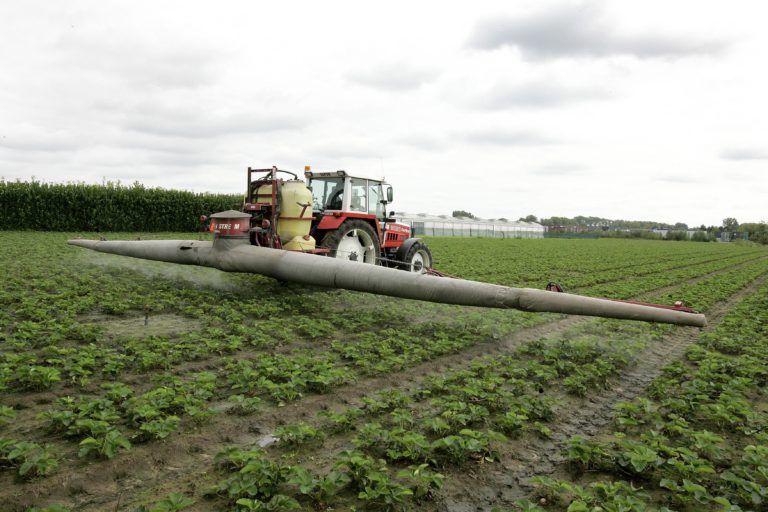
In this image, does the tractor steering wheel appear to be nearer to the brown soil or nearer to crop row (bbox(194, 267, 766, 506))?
the brown soil

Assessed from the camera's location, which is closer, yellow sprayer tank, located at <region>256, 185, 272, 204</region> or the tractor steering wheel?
yellow sprayer tank, located at <region>256, 185, 272, 204</region>

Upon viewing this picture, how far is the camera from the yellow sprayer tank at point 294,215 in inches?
384

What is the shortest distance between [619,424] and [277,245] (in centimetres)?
677

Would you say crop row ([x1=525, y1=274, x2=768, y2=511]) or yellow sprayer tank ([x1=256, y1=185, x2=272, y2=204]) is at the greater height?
yellow sprayer tank ([x1=256, y1=185, x2=272, y2=204])

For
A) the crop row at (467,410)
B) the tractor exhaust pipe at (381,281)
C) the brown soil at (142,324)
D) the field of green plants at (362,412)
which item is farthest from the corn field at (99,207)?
the crop row at (467,410)

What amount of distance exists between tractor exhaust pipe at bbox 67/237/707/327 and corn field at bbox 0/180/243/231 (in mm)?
17464

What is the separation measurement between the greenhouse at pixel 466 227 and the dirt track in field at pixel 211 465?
5804 centimetres

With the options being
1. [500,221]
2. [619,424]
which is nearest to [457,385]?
[619,424]

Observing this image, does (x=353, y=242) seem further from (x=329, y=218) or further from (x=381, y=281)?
(x=381, y=281)

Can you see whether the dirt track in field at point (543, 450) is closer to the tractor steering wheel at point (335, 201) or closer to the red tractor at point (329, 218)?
the red tractor at point (329, 218)

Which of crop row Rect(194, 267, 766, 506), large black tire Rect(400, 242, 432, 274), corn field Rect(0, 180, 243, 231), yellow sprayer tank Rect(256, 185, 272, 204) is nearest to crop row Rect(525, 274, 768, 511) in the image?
crop row Rect(194, 267, 766, 506)

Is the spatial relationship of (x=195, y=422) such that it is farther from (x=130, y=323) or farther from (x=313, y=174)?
(x=313, y=174)

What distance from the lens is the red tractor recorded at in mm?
9750

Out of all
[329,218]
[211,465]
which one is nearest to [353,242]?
[329,218]
